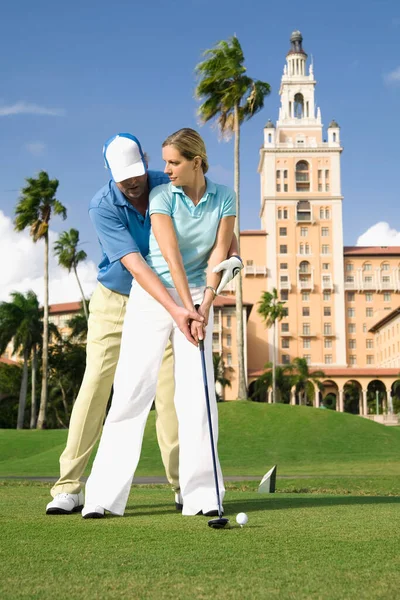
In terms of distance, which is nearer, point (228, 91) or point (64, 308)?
point (228, 91)

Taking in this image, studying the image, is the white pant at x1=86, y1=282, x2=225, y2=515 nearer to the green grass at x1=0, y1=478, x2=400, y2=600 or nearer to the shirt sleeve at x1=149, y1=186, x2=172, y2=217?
the green grass at x1=0, y1=478, x2=400, y2=600

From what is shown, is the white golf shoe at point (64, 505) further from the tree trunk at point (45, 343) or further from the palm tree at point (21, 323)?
the palm tree at point (21, 323)

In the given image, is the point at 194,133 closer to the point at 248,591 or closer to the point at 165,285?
the point at 165,285

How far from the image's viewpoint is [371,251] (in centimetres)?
10575

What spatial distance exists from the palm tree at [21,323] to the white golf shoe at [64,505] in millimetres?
54672

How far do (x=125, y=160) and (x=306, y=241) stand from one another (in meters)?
99.7

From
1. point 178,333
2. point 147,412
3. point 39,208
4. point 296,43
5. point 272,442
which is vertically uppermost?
point 296,43

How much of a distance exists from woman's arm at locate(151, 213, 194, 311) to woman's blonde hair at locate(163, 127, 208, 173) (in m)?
0.41

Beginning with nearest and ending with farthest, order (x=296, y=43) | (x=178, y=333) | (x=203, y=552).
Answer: (x=203, y=552)
(x=178, y=333)
(x=296, y=43)

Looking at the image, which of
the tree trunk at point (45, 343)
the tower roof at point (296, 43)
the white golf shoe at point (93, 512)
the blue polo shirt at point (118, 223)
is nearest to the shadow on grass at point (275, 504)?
the white golf shoe at point (93, 512)

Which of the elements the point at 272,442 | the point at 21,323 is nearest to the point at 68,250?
the point at 21,323

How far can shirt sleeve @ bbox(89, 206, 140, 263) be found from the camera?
4.56 m

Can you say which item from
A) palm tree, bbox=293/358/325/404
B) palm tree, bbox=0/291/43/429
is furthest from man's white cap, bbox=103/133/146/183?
palm tree, bbox=293/358/325/404

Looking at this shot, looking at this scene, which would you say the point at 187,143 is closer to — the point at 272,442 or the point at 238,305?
the point at 272,442
